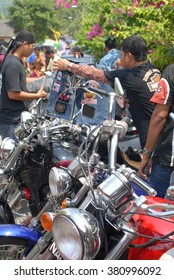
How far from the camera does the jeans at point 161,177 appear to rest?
3275 millimetres

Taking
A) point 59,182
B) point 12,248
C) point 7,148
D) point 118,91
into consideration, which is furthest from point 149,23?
point 12,248

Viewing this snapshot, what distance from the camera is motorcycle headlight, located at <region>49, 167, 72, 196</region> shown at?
8.20 ft

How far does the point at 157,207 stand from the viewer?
70.1 inches

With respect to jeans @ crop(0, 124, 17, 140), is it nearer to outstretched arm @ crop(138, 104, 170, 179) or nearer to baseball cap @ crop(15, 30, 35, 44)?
baseball cap @ crop(15, 30, 35, 44)

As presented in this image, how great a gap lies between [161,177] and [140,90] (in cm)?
81

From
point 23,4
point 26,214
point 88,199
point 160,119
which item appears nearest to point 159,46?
point 160,119

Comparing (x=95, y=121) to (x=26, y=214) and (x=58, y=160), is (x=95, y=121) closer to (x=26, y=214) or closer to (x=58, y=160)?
(x=58, y=160)

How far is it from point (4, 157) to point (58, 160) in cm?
51

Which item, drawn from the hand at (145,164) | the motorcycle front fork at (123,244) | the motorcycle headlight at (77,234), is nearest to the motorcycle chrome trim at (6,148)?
the hand at (145,164)

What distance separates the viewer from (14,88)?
4734 millimetres

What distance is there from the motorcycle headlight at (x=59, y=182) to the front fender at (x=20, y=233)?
0.30 metres

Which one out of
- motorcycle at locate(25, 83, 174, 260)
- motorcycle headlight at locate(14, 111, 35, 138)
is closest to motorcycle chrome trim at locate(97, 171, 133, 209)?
motorcycle at locate(25, 83, 174, 260)

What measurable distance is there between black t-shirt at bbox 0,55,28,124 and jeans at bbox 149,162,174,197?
1977 mm

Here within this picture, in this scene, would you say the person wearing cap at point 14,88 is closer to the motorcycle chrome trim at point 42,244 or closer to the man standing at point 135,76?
the man standing at point 135,76
